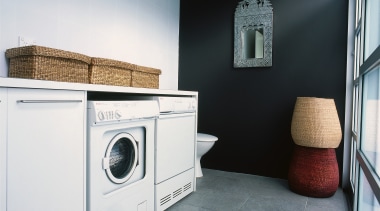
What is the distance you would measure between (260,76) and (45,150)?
93.5 inches

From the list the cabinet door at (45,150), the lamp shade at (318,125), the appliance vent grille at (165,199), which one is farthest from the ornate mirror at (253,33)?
the cabinet door at (45,150)

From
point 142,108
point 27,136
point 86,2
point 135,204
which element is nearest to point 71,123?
point 27,136

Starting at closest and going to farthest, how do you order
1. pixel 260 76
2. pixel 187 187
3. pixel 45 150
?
1. pixel 45 150
2. pixel 187 187
3. pixel 260 76

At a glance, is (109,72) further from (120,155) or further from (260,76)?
(260,76)

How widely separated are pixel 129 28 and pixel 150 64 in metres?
0.47

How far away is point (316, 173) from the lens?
92.2 inches

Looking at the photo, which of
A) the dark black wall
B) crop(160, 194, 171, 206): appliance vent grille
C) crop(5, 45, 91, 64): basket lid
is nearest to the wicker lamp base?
the dark black wall

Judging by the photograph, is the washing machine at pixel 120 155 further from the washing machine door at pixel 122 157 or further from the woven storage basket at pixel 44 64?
the woven storage basket at pixel 44 64

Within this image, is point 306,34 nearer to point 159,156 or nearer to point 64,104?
point 159,156

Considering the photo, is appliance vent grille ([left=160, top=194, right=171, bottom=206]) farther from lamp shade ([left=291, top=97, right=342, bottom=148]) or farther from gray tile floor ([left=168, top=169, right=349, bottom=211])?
lamp shade ([left=291, top=97, right=342, bottom=148])

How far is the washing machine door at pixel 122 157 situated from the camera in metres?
1.53

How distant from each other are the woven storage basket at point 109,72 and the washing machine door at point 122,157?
417 mm

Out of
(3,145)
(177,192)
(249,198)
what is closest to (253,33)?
(249,198)

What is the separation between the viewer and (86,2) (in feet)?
6.93
